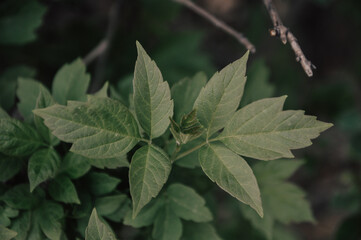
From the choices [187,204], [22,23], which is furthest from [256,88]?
[22,23]

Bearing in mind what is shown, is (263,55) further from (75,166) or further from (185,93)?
(75,166)

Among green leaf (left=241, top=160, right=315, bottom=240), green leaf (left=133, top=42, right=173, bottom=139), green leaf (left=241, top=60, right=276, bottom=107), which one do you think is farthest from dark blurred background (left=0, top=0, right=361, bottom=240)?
green leaf (left=133, top=42, right=173, bottom=139)

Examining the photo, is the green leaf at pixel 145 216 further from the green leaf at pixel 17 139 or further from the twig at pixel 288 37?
the twig at pixel 288 37

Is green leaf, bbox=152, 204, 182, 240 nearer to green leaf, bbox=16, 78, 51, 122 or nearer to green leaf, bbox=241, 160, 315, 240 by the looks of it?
green leaf, bbox=241, 160, 315, 240

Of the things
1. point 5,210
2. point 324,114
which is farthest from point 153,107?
point 324,114

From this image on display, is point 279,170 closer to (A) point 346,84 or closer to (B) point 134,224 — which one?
(B) point 134,224

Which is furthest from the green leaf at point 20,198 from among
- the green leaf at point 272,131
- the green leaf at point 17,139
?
the green leaf at point 272,131
